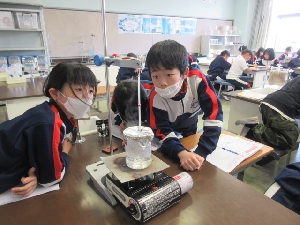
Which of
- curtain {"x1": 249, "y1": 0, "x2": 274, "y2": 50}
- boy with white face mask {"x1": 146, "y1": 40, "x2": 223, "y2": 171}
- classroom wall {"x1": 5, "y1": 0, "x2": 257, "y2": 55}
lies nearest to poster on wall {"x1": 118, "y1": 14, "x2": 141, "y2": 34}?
classroom wall {"x1": 5, "y1": 0, "x2": 257, "y2": 55}

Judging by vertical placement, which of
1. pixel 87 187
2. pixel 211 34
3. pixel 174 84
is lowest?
pixel 87 187

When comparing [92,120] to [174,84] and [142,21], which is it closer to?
[174,84]

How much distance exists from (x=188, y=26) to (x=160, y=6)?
1.16 metres

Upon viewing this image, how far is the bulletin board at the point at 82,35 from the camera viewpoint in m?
4.82

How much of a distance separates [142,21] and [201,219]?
6069 millimetres

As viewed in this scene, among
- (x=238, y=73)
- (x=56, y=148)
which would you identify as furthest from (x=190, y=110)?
(x=238, y=73)

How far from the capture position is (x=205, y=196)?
0.69m

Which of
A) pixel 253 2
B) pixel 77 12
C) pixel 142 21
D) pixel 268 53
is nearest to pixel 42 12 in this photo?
pixel 77 12

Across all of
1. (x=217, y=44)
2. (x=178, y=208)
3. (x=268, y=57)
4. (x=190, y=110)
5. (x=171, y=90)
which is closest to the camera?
(x=178, y=208)

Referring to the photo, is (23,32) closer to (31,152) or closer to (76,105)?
(76,105)

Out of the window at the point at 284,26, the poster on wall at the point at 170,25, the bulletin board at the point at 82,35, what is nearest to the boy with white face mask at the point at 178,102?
the bulletin board at the point at 82,35

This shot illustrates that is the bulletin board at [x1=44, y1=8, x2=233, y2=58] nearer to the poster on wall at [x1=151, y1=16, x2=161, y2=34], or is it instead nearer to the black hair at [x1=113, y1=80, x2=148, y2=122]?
the poster on wall at [x1=151, y1=16, x2=161, y2=34]

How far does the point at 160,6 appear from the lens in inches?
245

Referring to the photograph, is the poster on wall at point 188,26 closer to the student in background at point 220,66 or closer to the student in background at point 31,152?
the student in background at point 220,66
